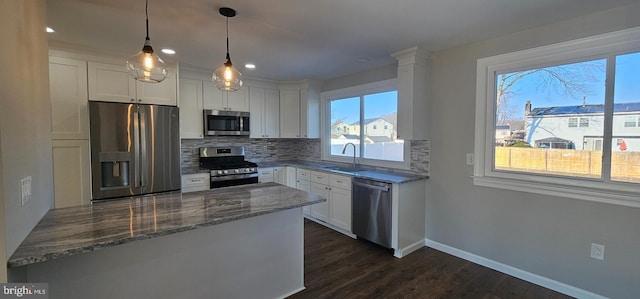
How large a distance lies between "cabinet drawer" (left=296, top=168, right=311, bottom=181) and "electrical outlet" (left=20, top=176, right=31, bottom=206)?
3.35 meters

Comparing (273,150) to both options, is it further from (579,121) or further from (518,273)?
(579,121)

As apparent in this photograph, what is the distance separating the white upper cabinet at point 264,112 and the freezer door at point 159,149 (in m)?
1.39

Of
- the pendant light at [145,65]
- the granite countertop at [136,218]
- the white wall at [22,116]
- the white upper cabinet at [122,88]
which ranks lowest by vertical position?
the granite countertop at [136,218]

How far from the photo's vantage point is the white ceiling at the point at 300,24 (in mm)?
2096

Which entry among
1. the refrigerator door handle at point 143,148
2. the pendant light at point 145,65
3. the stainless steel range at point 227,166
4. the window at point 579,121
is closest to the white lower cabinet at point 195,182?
the stainless steel range at point 227,166

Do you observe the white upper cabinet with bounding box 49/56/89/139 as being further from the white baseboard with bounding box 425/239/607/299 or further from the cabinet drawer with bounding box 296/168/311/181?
the white baseboard with bounding box 425/239/607/299

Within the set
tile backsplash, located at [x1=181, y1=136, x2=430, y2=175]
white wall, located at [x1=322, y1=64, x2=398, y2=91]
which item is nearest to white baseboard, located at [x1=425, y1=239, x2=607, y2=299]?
tile backsplash, located at [x1=181, y1=136, x2=430, y2=175]

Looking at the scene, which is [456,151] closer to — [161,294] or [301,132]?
[301,132]

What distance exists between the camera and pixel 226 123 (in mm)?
4441

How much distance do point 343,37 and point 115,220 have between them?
242 cm

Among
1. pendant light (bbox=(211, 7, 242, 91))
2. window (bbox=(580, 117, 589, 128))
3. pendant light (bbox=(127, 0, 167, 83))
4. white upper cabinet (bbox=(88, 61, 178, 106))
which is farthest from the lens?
white upper cabinet (bbox=(88, 61, 178, 106))

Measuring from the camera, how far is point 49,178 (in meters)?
1.80

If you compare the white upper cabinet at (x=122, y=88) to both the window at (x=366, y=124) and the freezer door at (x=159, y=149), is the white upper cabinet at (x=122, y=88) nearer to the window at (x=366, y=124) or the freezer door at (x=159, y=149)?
the freezer door at (x=159, y=149)

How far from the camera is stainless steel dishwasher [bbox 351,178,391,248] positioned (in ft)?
10.6
